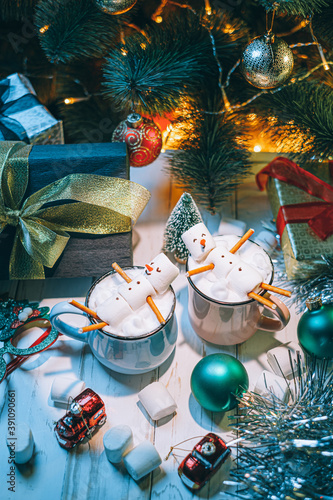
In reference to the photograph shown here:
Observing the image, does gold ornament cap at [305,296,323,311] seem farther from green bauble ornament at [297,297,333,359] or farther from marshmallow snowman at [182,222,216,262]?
marshmallow snowman at [182,222,216,262]

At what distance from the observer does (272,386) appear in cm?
79


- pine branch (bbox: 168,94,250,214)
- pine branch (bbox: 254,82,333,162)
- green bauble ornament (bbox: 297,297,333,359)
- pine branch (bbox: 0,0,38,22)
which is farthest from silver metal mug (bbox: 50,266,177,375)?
pine branch (bbox: 0,0,38,22)

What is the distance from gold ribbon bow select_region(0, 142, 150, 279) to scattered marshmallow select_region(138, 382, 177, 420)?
314 mm

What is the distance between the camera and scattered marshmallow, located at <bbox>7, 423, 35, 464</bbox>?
2.41ft

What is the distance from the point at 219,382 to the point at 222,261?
0.67 ft

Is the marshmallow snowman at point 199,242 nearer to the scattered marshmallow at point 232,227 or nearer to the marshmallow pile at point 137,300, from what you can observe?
the marshmallow pile at point 137,300

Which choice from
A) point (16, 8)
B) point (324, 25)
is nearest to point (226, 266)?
point (324, 25)

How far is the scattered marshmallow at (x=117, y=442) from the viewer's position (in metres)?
0.74

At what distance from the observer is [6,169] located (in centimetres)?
90

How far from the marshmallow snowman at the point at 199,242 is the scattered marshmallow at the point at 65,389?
0.31m

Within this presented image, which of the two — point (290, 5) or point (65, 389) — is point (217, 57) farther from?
point (65, 389)

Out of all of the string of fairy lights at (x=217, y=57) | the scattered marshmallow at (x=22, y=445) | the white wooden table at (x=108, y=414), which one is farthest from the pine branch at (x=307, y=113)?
the scattered marshmallow at (x=22, y=445)

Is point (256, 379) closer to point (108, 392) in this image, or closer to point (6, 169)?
point (108, 392)

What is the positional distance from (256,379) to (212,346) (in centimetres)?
11
